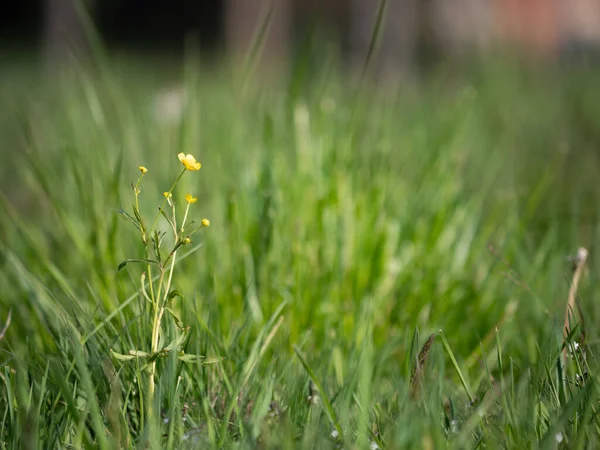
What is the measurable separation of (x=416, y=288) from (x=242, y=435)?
0.55 m

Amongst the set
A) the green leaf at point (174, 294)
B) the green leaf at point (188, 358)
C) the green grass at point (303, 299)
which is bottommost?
the green grass at point (303, 299)

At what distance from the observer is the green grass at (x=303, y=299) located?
2.13ft

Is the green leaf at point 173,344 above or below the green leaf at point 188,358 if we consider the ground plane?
above

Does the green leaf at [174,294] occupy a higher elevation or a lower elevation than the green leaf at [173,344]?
higher

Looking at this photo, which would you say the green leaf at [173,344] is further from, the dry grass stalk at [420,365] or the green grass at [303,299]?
the dry grass stalk at [420,365]

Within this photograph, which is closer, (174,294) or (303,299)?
(174,294)

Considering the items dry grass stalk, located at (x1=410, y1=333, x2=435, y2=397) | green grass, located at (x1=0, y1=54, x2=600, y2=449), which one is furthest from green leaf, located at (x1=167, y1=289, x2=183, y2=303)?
dry grass stalk, located at (x1=410, y1=333, x2=435, y2=397)

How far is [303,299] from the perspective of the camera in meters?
1.05

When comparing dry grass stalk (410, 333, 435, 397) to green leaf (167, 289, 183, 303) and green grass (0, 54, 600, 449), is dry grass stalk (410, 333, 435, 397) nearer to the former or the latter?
green grass (0, 54, 600, 449)

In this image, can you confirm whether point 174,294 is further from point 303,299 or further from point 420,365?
point 303,299

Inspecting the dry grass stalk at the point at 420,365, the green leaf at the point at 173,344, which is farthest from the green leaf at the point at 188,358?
the dry grass stalk at the point at 420,365

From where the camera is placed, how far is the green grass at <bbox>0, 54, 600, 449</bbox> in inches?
25.5

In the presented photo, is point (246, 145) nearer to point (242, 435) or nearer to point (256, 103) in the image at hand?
point (256, 103)

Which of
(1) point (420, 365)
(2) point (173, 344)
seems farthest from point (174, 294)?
(1) point (420, 365)
